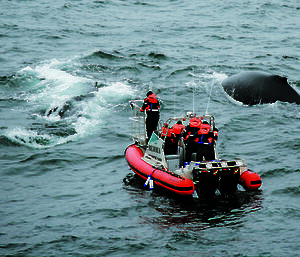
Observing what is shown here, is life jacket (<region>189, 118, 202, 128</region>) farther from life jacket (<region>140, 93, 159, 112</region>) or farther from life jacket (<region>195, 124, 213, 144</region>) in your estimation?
life jacket (<region>140, 93, 159, 112</region>)

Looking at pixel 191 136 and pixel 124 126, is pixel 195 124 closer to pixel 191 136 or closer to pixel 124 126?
pixel 191 136

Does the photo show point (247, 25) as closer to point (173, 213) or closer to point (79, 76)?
point (79, 76)

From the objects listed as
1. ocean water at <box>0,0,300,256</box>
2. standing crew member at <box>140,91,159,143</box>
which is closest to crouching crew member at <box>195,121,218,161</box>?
ocean water at <box>0,0,300,256</box>

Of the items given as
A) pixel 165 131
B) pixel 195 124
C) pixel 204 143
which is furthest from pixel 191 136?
pixel 165 131

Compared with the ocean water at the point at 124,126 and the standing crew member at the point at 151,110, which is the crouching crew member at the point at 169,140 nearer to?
the standing crew member at the point at 151,110

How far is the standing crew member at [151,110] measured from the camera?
19109mm

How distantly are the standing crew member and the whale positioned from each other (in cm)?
1007

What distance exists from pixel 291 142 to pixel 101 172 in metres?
8.38

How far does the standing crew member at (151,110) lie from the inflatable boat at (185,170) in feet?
1.93

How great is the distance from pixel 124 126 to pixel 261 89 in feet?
26.1

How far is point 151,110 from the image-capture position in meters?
19.2

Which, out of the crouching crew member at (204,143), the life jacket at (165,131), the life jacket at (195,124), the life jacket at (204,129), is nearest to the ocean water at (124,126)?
the crouching crew member at (204,143)

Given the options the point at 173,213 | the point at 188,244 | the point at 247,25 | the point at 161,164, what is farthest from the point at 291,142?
the point at 247,25

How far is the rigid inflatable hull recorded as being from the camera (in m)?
16.2
